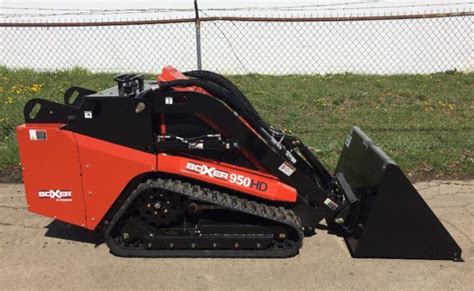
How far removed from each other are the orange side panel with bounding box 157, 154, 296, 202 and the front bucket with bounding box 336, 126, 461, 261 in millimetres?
588

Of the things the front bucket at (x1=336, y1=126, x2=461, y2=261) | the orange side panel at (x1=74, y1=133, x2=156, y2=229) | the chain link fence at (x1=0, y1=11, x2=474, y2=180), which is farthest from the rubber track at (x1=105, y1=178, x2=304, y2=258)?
the chain link fence at (x1=0, y1=11, x2=474, y2=180)

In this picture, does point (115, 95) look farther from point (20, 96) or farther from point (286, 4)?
point (286, 4)

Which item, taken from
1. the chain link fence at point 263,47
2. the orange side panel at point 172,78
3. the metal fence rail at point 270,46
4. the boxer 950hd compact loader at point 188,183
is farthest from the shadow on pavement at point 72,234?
the metal fence rail at point 270,46

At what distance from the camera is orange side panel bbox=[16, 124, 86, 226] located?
357cm

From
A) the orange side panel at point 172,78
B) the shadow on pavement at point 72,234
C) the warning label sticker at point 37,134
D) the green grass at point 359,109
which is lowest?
the shadow on pavement at point 72,234

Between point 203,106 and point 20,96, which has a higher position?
point 203,106

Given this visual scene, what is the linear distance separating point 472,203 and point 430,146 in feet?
4.60

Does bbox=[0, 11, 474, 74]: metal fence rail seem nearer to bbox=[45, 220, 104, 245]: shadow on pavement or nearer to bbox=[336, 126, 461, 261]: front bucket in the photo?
bbox=[45, 220, 104, 245]: shadow on pavement

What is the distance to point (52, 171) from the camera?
11.9 feet

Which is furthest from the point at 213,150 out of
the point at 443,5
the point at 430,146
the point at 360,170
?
the point at 443,5

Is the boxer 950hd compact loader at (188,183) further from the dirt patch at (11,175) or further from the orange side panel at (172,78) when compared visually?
the dirt patch at (11,175)

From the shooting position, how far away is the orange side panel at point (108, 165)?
11.6 feet

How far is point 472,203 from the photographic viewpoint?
4.66 meters

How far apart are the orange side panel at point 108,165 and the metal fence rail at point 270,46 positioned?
283 inches
